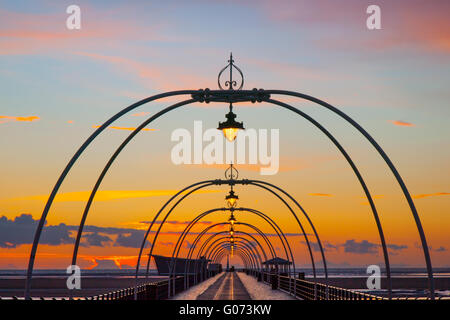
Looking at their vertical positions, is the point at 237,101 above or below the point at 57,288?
above

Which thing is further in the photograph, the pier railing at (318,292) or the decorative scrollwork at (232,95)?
the pier railing at (318,292)

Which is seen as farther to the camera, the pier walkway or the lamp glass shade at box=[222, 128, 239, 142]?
the pier walkway

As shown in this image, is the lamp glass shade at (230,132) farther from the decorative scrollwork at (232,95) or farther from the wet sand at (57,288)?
the wet sand at (57,288)

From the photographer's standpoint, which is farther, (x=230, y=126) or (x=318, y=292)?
(x=318, y=292)

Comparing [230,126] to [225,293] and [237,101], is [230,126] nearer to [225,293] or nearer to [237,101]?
[237,101]

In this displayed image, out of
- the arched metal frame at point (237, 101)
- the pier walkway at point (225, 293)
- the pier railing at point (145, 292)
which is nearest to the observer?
the arched metal frame at point (237, 101)

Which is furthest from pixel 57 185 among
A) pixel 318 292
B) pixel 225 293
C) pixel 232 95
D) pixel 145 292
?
pixel 225 293

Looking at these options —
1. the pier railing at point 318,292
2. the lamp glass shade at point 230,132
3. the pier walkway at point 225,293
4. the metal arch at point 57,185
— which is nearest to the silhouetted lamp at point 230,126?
the lamp glass shade at point 230,132

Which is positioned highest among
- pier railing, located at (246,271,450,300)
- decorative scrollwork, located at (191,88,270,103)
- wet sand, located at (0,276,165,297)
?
decorative scrollwork, located at (191,88,270,103)

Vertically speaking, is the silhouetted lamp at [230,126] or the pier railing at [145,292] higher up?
the silhouetted lamp at [230,126]

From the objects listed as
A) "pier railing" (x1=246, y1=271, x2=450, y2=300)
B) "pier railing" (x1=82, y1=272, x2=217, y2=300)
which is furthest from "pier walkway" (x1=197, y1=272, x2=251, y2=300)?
"pier railing" (x1=246, y1=271, x2=450, y2=300)

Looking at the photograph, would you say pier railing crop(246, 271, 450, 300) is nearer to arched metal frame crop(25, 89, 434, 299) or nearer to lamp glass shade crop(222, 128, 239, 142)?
arched metal frame crop(25, 89, 434, 299)

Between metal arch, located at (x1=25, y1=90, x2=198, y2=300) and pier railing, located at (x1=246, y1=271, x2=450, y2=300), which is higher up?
metal arch, located at (x1=25, y1=90, x2=198, y2=300)
